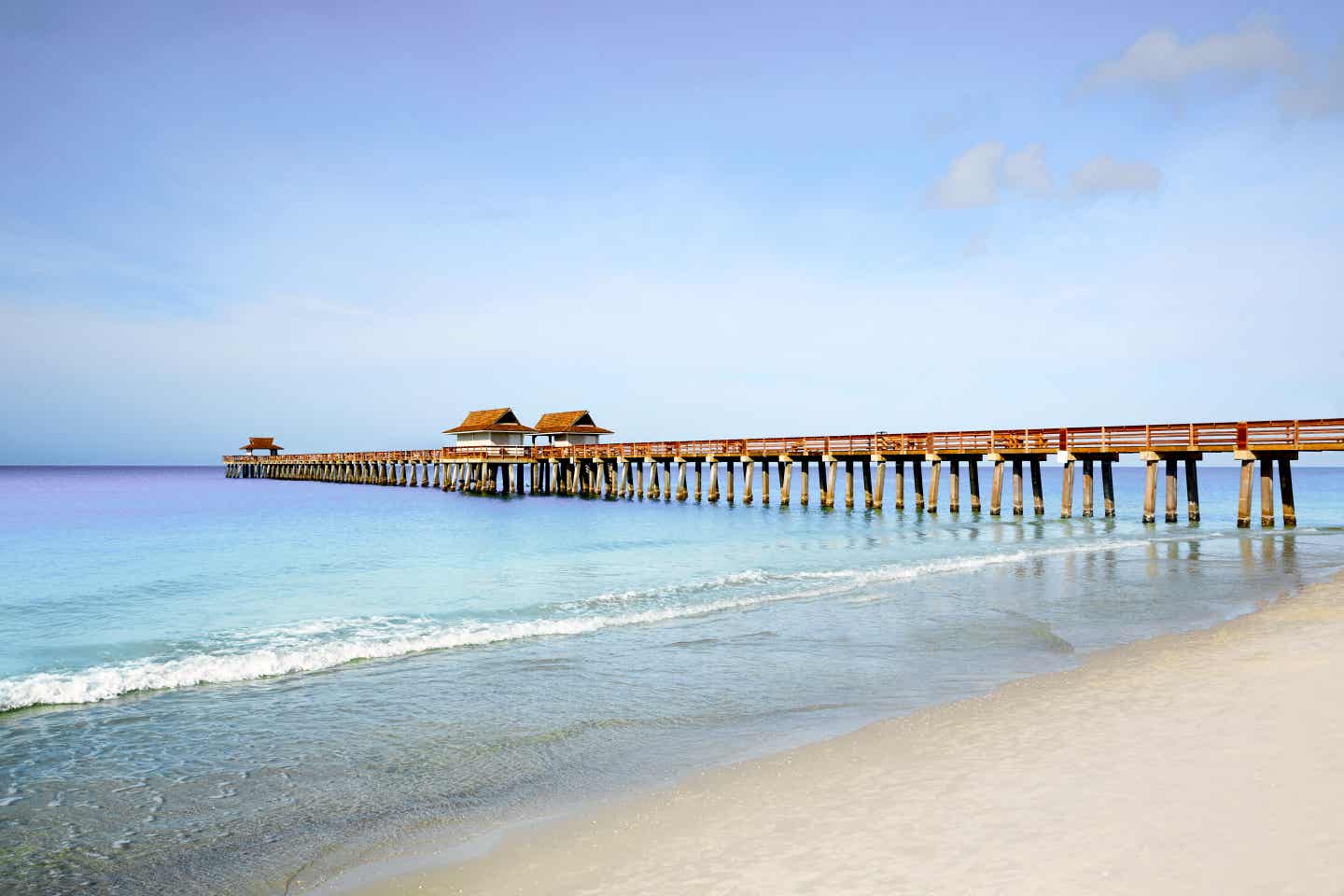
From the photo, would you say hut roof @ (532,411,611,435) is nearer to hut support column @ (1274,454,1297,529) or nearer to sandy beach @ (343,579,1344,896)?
hut support column @ (1274,454,1297,529)

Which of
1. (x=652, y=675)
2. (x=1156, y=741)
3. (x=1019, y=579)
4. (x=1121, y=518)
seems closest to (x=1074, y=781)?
(x=1156, y=741)

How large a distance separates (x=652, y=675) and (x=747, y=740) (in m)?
2.60

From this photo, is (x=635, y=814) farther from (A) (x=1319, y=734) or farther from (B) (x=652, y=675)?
(A) (x=1319, y=734)

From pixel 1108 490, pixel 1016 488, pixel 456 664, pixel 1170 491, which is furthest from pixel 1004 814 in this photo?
pixel 1108 490

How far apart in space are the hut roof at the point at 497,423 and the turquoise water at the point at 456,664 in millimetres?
32834

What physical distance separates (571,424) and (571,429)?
0.62m

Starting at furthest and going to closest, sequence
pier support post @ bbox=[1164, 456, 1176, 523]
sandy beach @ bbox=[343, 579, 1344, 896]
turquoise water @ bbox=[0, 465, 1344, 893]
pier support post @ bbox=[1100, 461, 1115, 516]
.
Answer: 1. pier support post @ bbox=[1100, 461, 1115, 516]
2. pier support post @ bbox=[1164, 456, 1176, 523]
3. turquoise water @ bbox=[0, 465, 1344, 893]
4. sandy beach @ bbox=[343, 579, 1344, 896]

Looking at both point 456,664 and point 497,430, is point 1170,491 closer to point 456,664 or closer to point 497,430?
point 456,664

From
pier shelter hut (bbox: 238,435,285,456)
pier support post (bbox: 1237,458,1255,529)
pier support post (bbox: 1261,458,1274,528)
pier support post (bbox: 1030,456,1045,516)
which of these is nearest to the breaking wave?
pier support post (bbox: 1237,458,1255,529)

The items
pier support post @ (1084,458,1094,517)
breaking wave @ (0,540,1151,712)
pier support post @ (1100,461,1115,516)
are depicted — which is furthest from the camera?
pier support post @ (1100,461,1115,516)

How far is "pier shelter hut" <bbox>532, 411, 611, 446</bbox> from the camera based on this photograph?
5678 centimetres

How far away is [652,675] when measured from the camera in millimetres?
9188

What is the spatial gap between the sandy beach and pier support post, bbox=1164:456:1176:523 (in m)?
23.4

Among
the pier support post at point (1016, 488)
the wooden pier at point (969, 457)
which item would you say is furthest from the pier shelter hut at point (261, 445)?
the pier support post at point (1016, 488)
